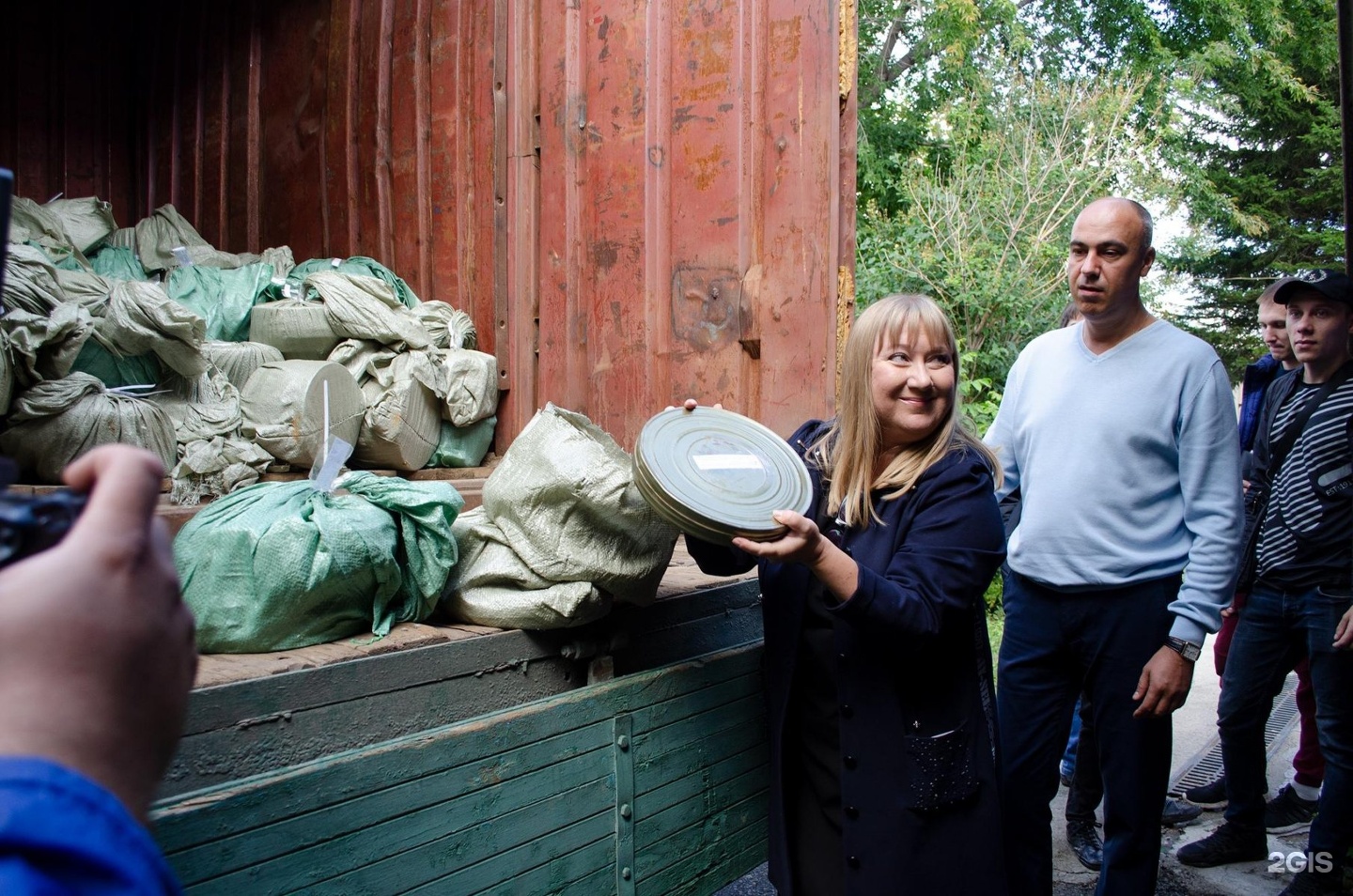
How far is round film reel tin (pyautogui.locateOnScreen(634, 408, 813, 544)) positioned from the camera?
1759 millimetres

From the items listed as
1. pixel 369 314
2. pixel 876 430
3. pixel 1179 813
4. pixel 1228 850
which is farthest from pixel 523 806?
pixel 1179 813

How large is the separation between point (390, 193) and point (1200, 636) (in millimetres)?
3742

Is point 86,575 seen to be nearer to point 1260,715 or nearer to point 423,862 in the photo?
point 423,862

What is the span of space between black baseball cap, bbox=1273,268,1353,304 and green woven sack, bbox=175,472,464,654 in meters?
3.13

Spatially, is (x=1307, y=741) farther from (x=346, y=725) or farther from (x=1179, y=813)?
(x=346, y=725)

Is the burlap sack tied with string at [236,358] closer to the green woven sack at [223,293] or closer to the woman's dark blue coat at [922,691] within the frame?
the green woven sack at [223,293]

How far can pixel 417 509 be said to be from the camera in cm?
202

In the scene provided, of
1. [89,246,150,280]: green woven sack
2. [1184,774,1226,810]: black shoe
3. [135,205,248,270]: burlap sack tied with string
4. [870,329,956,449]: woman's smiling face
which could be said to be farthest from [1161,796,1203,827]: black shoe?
[89,246,150,280]: green woven sack

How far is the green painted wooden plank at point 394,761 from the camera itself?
1338mm

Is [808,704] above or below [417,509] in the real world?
below

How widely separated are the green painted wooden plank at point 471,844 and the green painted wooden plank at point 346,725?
0.24m

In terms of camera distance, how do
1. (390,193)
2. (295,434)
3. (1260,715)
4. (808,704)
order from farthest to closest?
(390,193), (1260,715), (295,434), (808,704)

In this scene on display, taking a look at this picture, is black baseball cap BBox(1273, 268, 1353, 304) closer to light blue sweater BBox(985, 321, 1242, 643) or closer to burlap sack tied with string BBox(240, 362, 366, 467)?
light blue sweater BBox(985, 321, 1242, 643)

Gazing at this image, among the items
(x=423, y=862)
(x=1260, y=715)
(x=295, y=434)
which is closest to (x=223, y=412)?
(x=295, y=434)
